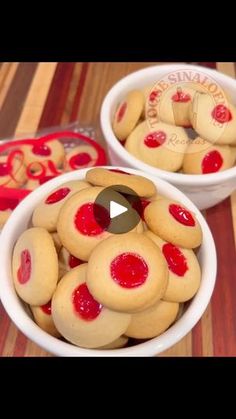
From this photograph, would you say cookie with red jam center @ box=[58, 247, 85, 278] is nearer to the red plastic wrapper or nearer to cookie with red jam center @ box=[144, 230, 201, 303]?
cookie with red jam center @ box=[144, 230, 201, 303]

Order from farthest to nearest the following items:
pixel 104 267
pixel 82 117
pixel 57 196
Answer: pixel 82 117 < pixel 57 196 < pixel 104 267

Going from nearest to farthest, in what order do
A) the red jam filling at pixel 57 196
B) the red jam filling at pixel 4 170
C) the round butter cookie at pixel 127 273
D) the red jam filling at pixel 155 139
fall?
the round butter cookie at pixel 127 273 < the red jam filling at pixel 57 196 < the red jam filling at pixel 155 139 < the red jam filling at pixel 4 170

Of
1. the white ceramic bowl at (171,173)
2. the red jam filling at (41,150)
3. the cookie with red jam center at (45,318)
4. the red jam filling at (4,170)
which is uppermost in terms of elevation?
the white ceramic bowl at (171,173)

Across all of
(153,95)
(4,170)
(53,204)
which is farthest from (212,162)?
(4,170)

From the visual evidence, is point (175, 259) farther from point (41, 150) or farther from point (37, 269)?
point (41, 150)

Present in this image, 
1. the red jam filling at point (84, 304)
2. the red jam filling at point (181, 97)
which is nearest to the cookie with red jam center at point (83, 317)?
the red jam filling at point (84, 304)

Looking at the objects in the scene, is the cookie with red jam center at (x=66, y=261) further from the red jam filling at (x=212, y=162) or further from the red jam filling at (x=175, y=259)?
the red jam filling at (x=212, y=162)
